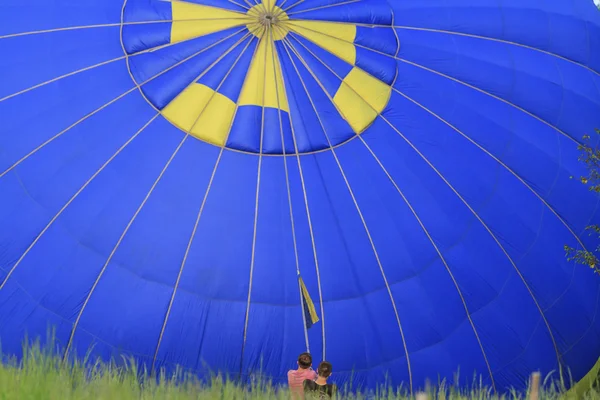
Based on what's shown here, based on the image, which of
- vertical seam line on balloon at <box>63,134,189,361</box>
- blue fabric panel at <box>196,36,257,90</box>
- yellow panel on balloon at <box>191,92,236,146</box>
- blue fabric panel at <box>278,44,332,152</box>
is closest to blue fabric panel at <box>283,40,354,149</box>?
blue fabric panel at <box>278,44,332,152</box>

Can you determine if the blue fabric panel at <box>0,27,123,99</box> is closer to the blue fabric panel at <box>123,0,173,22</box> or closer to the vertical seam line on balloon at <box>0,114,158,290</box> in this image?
the blue fabric panel at <box>123,0,173,22</box>

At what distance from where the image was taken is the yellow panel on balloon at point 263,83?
8.66m

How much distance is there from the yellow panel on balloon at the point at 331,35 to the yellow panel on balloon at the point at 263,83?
35 centimetres

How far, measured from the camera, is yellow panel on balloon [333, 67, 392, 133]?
877 centimetres

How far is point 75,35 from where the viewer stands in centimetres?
862

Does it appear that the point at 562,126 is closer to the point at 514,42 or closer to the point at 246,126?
the point at 514,42

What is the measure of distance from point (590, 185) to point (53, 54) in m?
5.69

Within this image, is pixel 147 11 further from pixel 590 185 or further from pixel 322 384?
pixel 590 185

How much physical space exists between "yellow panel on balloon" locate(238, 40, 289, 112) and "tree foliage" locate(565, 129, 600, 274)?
9.63 feet

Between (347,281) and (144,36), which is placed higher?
(144,36)

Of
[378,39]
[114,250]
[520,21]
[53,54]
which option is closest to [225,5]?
[378,39]

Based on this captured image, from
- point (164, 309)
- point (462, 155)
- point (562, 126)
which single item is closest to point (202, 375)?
point (164, 309)

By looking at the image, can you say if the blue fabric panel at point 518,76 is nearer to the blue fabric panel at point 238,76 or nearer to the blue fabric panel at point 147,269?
the blue fabric panel at point 238,76

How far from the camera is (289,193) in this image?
841 cm
